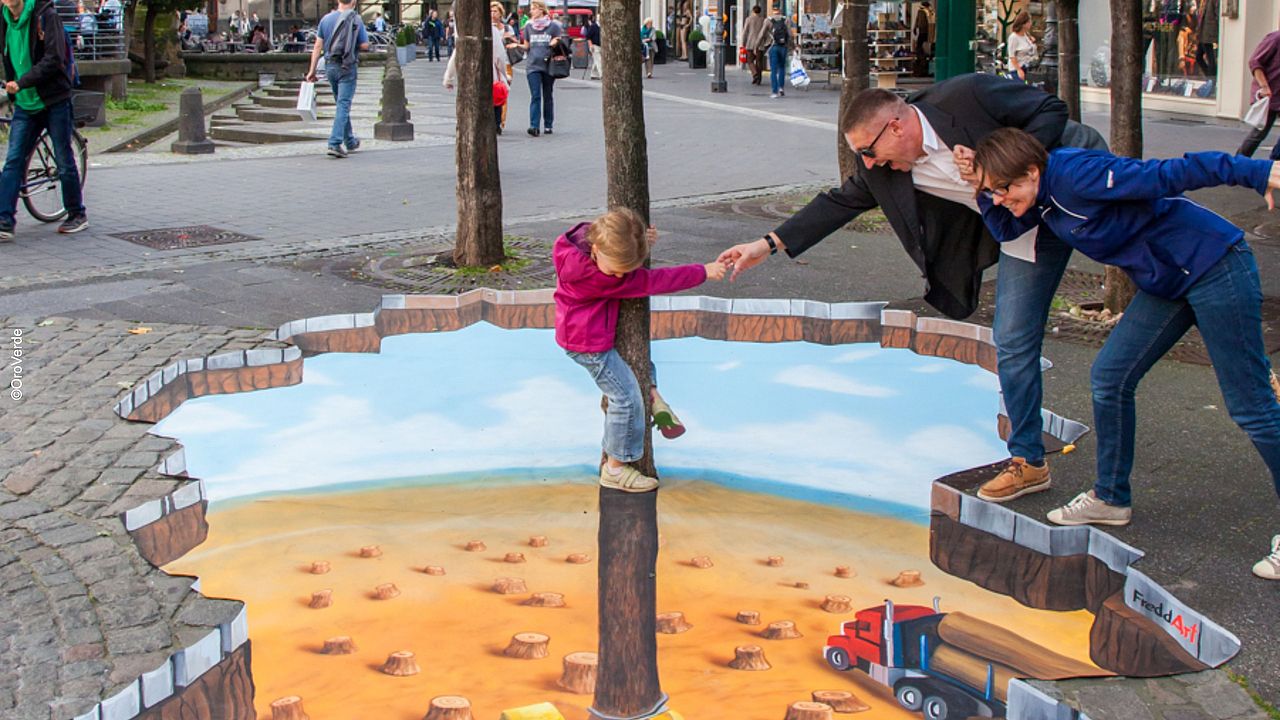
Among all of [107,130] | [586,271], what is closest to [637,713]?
[586,271]

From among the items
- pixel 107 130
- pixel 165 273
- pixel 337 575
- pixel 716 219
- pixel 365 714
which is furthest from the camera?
pixel 107 130

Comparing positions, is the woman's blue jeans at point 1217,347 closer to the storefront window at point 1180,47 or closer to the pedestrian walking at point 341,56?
the pedestrian walking at point 341,56

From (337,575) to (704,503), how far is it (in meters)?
1.29

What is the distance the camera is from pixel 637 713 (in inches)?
128

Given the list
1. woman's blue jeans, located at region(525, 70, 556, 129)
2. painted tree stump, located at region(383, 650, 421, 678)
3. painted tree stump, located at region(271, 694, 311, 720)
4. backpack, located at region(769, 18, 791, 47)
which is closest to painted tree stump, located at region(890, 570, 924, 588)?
painted tree stump, located at region(383, 650, 421, 678)

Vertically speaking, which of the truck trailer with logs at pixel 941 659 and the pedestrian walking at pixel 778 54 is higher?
the pedestrian walking at pixel 778 54

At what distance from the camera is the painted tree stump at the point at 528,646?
3520 millimetres

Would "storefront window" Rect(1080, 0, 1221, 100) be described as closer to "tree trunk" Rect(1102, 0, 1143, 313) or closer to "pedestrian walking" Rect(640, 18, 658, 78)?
"pedestrian walking" Rect(640, 18, 658, 78)

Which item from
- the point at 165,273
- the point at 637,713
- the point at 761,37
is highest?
the point at 761,37

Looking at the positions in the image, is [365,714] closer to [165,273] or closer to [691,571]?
[691,571]

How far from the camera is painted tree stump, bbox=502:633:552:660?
11.5 ft

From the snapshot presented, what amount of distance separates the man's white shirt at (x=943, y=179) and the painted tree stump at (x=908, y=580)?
3.55ft

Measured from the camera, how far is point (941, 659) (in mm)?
3465

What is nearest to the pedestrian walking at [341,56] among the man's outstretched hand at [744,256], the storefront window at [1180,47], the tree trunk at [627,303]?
the tree trunk at [627,303]
